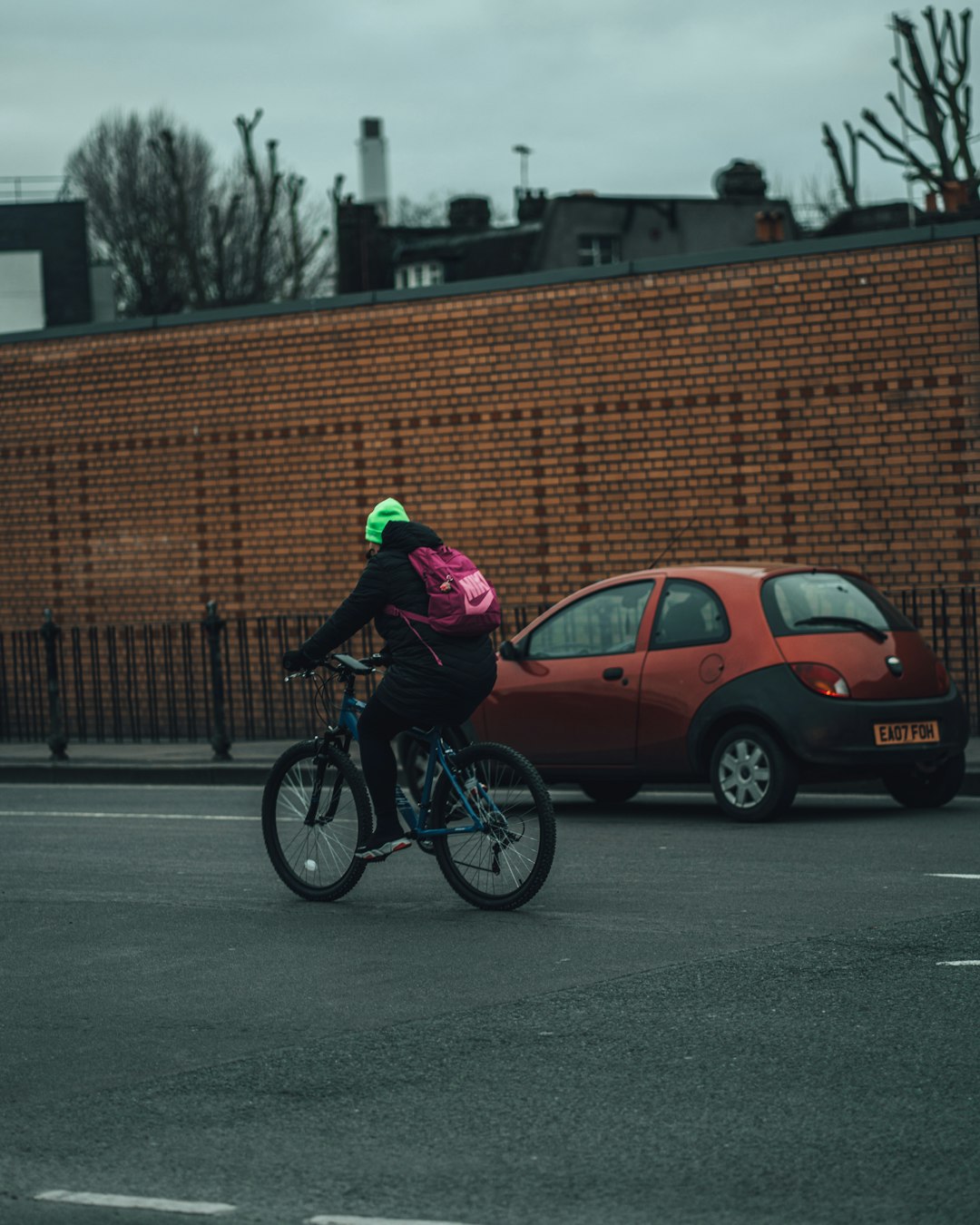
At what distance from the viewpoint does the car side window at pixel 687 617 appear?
11.3 meters

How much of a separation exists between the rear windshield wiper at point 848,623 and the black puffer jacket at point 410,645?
3382 mm

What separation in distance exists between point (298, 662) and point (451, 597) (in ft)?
2.62

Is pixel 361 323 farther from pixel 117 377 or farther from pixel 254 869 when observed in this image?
pixel 254 869

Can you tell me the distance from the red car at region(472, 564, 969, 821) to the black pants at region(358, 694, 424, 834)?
315 cm

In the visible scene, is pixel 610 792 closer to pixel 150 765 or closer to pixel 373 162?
pixel 150 765

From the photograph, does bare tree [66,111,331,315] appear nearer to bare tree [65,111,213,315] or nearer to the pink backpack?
bare tree [65,111,213,315]

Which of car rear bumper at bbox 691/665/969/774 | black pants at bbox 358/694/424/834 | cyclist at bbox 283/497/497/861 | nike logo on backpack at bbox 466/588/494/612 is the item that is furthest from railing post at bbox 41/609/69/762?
nike logo on backpack at bbox 466/588/494/612

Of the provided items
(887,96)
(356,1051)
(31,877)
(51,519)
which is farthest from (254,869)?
(887,96)

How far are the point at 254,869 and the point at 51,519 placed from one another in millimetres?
11971

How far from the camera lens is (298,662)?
8461 millimetres

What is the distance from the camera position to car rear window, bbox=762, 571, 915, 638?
1108 cm

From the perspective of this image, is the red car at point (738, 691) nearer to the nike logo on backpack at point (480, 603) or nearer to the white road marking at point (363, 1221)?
the nike logo on backpack at point (480, 603)

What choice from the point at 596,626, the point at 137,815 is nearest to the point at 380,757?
the point at 596,626

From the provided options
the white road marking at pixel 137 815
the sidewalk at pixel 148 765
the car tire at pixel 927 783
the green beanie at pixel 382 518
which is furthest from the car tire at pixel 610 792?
the green beanie at pixel 382 518
